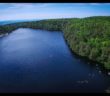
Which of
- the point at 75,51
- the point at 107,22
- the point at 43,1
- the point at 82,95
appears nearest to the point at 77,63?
the point at 75,51

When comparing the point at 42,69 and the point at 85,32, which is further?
the point at 85,32

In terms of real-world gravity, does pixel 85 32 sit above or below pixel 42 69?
above

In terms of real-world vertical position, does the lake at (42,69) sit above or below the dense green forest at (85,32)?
below

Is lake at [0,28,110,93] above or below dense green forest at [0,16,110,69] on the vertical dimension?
below

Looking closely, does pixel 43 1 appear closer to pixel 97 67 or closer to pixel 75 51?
pixel 75 51
